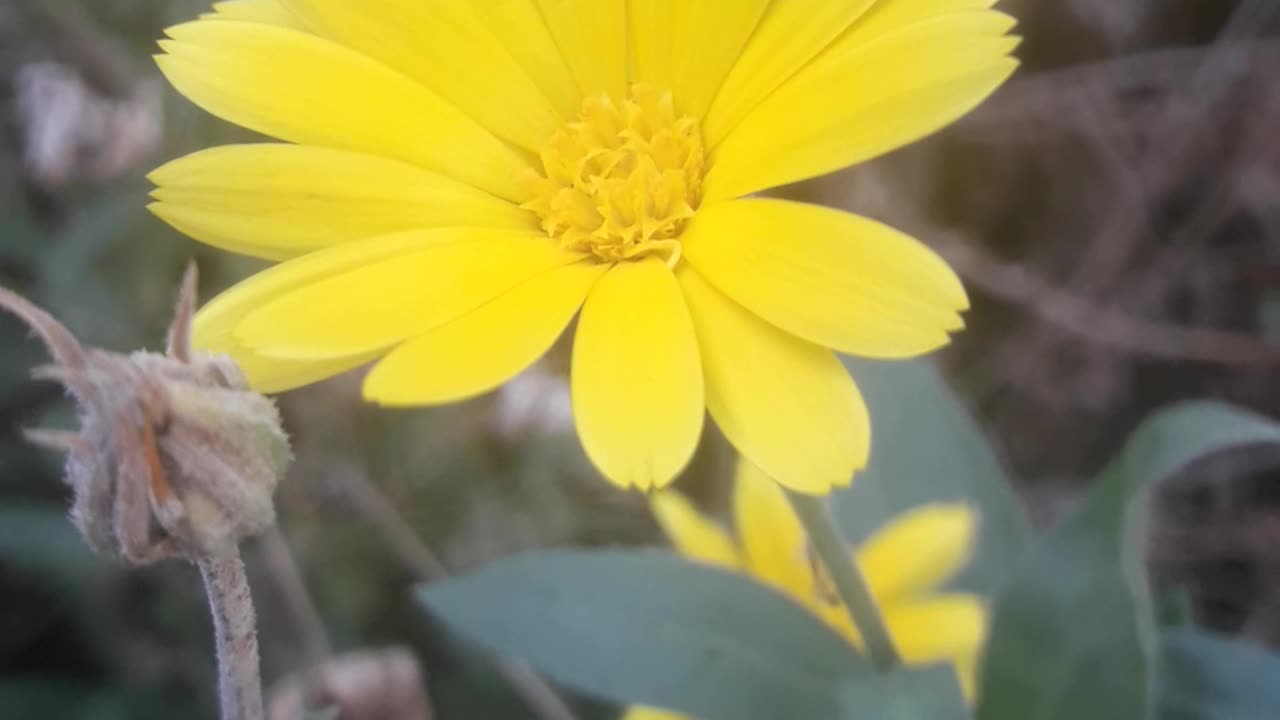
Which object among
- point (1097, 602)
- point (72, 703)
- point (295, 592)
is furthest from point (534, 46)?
point (72, 703)

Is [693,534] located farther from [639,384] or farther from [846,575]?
[639,384]

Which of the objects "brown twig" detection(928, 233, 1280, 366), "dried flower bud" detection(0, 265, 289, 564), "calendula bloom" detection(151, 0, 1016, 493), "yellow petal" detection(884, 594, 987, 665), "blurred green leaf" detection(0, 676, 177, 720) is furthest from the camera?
"brown twig" detection(928, 233, 1280, 366)

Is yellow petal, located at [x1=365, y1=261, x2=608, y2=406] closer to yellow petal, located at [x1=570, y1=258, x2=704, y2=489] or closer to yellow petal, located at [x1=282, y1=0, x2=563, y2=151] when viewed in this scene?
yellow petal, located at [x1=570, y1=258, x2=704, y2=489]

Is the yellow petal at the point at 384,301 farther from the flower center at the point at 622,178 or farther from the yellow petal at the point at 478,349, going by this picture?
the flower center at the point at 622,178

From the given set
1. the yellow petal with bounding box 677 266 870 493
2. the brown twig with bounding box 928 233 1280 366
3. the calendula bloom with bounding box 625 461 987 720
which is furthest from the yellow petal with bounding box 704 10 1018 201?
the brown twig with bounding box 928 233 1280 366

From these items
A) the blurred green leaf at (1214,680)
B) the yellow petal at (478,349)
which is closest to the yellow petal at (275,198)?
the yellow petal at (478,349)

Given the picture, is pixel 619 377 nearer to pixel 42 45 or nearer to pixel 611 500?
pixel 611 500
